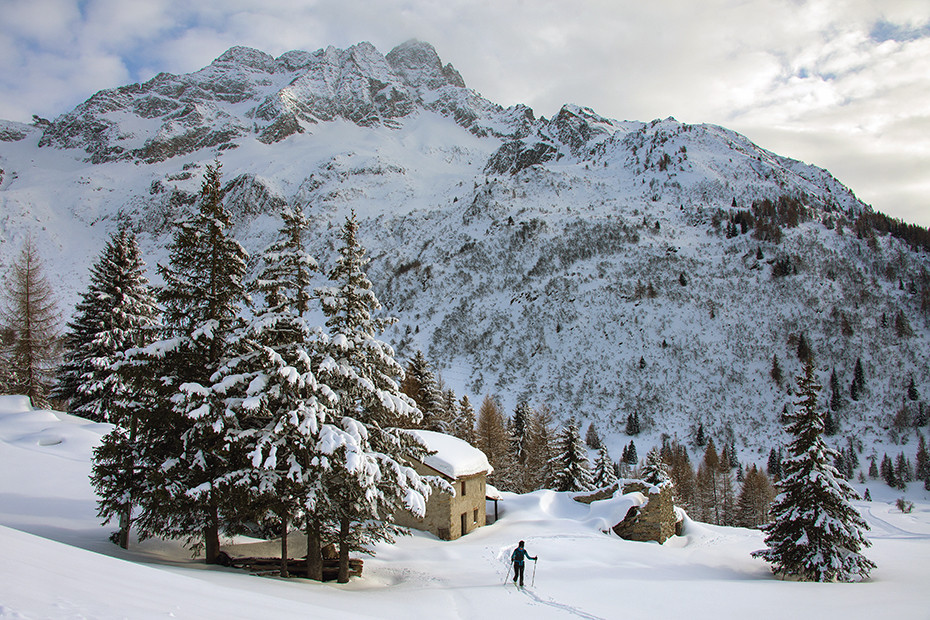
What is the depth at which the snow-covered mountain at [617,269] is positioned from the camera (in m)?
89.9

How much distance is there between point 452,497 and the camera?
1007 inches

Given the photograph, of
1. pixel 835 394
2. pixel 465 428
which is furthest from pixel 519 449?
pixel 835 394

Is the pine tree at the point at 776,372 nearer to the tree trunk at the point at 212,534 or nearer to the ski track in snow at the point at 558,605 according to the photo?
the ski track in snow at the point at 558,605

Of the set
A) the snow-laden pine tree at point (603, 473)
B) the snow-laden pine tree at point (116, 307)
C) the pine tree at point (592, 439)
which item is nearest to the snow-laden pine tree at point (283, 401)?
the snow-laden pine tree at point (116, 307)

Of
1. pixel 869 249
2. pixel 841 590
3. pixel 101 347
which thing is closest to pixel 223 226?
pixel 101 347

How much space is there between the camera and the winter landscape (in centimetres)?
1290

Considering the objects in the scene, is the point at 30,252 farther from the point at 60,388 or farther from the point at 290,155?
the point at 290,155

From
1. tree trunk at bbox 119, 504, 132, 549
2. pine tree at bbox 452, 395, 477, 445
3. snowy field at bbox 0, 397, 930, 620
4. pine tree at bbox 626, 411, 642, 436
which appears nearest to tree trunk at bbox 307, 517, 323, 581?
snowy field at bbox 0, 397, 930, 620

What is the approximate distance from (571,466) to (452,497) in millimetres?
18549

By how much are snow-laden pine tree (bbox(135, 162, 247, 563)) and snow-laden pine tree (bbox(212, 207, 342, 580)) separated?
598 millimetres

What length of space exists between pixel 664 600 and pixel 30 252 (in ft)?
112

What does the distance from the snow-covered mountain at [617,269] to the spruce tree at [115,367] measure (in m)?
68.9

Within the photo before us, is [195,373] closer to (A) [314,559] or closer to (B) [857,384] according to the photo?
(A) [314,559]

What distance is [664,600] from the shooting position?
14.6 m
